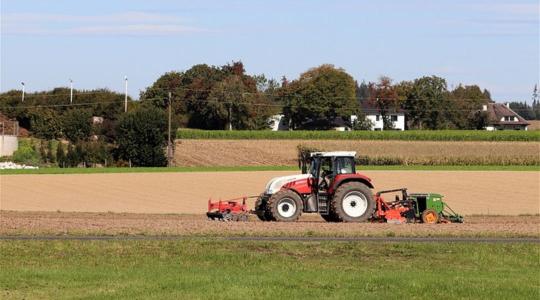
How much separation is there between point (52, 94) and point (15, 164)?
39.1 metres

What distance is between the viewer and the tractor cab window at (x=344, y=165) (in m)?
31.5

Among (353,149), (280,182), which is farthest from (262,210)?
(353,149)

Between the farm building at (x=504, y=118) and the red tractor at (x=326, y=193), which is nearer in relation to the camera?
the red tractor at (x=326, y=193)

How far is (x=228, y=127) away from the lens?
418ft

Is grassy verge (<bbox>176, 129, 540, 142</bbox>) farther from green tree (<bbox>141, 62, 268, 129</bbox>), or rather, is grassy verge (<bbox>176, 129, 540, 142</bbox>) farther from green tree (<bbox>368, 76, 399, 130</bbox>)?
green tree (<bbox>368, 76, 399, 130</bbox>)

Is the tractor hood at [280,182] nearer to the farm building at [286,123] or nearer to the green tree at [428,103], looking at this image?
the farm building at [286,123]

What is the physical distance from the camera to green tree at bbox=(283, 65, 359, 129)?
142 meters

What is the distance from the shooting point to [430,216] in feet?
104

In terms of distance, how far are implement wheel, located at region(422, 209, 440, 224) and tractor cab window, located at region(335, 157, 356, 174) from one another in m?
2.63

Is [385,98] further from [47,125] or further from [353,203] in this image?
[353,203]

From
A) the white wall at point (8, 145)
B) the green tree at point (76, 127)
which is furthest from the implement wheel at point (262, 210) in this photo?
the green tree at point (76, 127)

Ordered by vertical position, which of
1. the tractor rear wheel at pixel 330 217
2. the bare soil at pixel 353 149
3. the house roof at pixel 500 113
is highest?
the house roof at pixel 500 113

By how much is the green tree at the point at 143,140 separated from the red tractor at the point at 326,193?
51.9m

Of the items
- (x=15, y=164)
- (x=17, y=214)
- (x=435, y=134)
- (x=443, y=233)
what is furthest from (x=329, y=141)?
(x=443, y=233)
